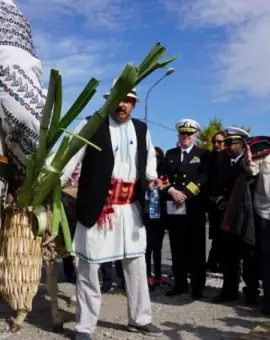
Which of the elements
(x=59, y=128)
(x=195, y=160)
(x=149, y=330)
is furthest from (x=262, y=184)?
(x=59, y=128)

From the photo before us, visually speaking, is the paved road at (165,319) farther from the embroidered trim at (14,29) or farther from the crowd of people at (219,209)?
the embroidered trim at (14,29)

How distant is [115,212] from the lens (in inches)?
157

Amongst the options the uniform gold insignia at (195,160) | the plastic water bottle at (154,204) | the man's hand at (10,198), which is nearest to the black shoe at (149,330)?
the plastic water bottle at (154,204)

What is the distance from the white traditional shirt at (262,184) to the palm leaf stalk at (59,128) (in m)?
2.02

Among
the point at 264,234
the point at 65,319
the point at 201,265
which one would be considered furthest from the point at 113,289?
the point at 264,234

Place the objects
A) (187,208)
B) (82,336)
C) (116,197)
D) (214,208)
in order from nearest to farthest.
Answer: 1. (82,336)
2. (116,197)
3. (187,208)
4. (214,208)

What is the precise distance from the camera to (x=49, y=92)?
2943 millimetres

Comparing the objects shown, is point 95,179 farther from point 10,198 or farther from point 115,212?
point 10,198

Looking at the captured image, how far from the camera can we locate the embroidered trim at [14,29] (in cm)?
295

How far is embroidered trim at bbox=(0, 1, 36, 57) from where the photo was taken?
9.66 ft

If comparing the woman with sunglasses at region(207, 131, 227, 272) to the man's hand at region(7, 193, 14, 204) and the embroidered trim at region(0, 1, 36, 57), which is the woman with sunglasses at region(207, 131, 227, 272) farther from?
the embroidered trim at region(0, 1, 36, 57)

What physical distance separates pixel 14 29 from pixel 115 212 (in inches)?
62.8

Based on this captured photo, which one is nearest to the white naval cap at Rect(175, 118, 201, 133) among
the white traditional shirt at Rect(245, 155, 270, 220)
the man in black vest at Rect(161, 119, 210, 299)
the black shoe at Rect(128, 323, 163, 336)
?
the man in black vest at Rect(161, 119, 210, 299)

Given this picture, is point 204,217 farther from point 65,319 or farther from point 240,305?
point 65,319
